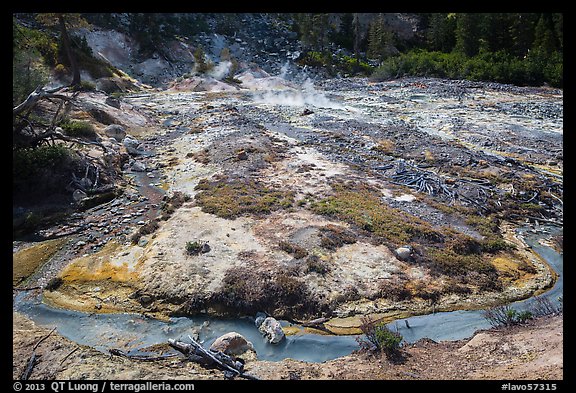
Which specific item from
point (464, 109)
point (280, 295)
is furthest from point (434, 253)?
point (464, 109)

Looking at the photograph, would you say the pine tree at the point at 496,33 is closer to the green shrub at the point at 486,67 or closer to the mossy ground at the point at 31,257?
the green shrub at the point at 486,67

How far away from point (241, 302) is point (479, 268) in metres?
7.66

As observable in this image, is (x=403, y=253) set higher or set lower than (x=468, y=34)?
lower

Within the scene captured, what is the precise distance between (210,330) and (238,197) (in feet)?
24.7

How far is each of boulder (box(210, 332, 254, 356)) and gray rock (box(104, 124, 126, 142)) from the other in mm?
19905

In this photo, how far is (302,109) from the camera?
116 ft

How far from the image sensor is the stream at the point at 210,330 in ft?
30.2

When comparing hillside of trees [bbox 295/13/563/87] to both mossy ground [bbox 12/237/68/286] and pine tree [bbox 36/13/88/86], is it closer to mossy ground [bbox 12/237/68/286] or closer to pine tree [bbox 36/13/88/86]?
pine tree [bbox 36/13/88/86]

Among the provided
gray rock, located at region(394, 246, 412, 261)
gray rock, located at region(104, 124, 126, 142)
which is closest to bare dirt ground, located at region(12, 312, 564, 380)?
gray rock, located at region(394, 246, 412, 261)

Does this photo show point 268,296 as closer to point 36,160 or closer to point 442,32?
point 36,160

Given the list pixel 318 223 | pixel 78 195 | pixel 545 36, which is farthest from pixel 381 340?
pixel 545 36

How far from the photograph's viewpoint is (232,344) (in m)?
8.82
